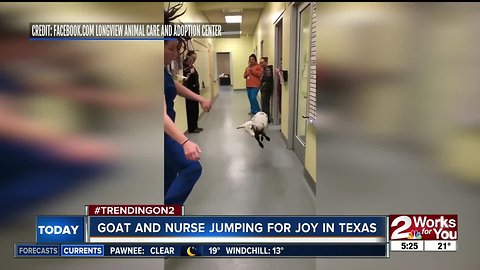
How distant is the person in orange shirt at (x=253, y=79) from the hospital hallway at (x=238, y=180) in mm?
70

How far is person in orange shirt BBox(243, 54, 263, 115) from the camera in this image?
55.0 inches

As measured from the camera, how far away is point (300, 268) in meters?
1.29

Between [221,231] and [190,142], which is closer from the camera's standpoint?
[221,231]

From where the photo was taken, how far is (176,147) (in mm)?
1039

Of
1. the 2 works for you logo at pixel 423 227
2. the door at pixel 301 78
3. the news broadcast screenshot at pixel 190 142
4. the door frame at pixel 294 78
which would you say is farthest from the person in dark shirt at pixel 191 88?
the door frame at pixel 294 78

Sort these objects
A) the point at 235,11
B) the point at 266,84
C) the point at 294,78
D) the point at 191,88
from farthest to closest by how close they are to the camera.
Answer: the point at 294,78 → the point at 266,84 → the point at 191,88 → the point at 235,11

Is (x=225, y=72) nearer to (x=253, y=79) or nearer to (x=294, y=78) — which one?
(x=253, y=79)

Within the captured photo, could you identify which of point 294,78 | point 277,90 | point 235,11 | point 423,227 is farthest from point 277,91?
point 423,227

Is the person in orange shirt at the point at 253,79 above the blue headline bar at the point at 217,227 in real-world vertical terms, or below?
above

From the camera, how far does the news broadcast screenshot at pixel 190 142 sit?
785 mm

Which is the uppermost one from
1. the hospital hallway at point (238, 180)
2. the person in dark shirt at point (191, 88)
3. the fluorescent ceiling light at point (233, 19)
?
the fluorescent ceiling light at point (233, 19)

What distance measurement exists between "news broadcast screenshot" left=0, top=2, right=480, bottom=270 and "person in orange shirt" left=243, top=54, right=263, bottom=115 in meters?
0.31

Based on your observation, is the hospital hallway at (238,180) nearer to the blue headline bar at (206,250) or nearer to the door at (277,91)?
the blue headline bar at (206,250)

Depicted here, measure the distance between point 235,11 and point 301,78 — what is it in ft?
7.20
